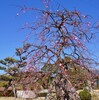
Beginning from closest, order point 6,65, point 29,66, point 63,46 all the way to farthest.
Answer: point 29,66 < point 63,46 < point 6,65

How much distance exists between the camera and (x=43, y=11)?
768cm

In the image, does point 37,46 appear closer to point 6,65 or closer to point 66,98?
point 66,98

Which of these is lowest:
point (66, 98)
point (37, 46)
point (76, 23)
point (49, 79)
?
point (66, 98)

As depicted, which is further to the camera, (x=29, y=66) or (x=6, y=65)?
(x=6, y=65)

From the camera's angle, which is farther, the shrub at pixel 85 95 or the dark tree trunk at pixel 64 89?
the shrub at pixel 85 95

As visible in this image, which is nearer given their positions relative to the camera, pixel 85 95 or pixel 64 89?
pixel 64 89

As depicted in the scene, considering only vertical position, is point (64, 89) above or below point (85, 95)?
below

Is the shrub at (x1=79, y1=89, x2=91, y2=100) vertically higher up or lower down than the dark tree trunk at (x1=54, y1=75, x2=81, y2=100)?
higher up

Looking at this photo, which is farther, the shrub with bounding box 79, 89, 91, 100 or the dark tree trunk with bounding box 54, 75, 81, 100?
the shrub with bounding box 79, 89, 91, 100

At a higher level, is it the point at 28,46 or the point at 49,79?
the point at 28,46

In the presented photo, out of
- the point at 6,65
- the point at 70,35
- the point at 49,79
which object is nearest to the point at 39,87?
the point at 49,79

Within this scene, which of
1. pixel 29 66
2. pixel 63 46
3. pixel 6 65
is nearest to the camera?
pixel 29 66

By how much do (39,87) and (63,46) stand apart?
1.21 m

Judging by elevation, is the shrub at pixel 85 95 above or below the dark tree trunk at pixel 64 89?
above
